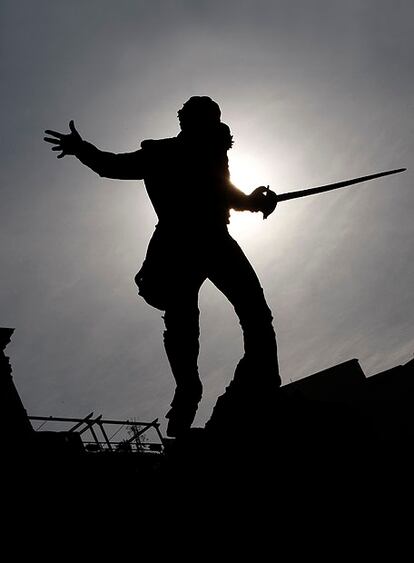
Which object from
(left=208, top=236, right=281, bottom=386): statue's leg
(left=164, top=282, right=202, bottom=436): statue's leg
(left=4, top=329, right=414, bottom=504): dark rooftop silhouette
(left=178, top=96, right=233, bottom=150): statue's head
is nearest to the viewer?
(left=4, top=329, right=414, bottom=504): dark rooftop silhouette

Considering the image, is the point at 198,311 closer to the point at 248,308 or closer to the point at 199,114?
the point at 248,308

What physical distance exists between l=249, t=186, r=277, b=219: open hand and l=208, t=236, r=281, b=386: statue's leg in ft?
1.37

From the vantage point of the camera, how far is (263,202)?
14.2 ft

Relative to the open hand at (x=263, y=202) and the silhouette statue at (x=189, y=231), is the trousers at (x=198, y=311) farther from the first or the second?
the open hand at (x=263, y=202)

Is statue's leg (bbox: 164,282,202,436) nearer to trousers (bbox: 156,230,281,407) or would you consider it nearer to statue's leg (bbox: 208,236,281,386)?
trousers (bbox: 156,230,281,407)

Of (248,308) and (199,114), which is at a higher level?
(199,114)

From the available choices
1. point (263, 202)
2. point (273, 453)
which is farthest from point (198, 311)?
point (273, 453)

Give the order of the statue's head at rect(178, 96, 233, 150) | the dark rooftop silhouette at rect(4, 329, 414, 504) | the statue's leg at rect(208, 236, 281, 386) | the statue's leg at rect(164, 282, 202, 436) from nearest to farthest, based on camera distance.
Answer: the dark rooftop silhouette at rect(4, 329, 414, 504) < the statue's leg at rect(208, 236, 281, 386) < the statue's leg at rect(164, 282, 202, 436) < the statue's head at rect(178, 96, 233, 150)

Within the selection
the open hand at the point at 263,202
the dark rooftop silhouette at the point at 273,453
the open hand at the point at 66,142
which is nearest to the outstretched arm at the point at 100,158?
the open hand at the point at 66,142

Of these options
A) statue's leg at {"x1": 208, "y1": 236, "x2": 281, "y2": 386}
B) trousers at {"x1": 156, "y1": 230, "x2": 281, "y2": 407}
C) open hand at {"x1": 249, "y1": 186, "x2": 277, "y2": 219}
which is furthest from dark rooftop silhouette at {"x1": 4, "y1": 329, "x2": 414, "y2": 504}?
open hand at {"x1": 249, "y1": 186, "x2": 277, "y2": 219}

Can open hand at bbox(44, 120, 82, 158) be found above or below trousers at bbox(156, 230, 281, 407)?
above

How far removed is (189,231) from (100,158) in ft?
3.39

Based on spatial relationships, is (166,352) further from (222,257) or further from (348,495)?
(348,495)

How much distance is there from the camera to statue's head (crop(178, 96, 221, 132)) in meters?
4.29
